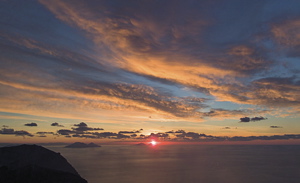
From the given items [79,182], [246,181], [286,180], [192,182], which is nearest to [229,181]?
[246,181]

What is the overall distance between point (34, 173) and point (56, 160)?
21.5 m

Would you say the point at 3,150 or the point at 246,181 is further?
the point at 246,181

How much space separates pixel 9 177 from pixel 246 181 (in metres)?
131

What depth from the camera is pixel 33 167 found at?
268ft

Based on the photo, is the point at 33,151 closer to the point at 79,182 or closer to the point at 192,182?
the point at 79,182

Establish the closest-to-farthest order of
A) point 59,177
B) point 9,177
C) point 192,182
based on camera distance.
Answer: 1. point 9,177
2. point 59,177
3. point 192,182

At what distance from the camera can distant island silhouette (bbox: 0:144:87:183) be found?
7681 cm

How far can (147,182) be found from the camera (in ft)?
430

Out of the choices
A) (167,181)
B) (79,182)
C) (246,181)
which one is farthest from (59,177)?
(246,181)

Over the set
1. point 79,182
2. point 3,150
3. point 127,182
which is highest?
point 3,150

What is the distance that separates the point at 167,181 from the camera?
13438 centimetres

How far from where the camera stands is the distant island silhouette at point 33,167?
76.8 meters

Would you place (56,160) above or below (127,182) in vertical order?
above

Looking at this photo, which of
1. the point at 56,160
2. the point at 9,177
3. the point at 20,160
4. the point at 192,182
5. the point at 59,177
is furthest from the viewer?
the point at 192,182
